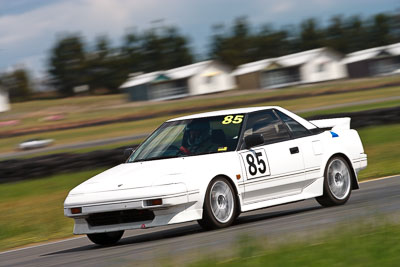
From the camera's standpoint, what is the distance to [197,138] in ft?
29.5

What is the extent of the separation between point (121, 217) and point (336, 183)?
3.10 metres

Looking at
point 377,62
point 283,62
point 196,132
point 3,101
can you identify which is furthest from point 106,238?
point 3,101

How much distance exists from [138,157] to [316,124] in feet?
8.81

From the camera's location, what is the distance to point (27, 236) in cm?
1122

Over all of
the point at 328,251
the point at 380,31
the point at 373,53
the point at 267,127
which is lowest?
the point at 328,251

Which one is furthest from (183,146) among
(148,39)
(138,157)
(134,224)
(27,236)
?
(148,39)

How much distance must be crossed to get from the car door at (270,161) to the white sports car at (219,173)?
0.04ft

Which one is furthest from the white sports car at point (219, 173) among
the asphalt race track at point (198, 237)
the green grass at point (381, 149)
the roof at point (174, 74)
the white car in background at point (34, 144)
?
the roof at point (174, 74)

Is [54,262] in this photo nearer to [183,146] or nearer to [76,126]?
[183,146]

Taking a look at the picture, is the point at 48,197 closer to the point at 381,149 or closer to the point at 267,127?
the point at 267,127

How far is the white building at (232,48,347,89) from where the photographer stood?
91500 mm

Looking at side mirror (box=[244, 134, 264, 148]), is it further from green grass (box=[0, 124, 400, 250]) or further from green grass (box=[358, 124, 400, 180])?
green grass (box=[358, 124, 400, 180])

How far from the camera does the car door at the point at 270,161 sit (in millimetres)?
8801

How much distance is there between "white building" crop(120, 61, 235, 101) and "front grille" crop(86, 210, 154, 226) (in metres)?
82.0
